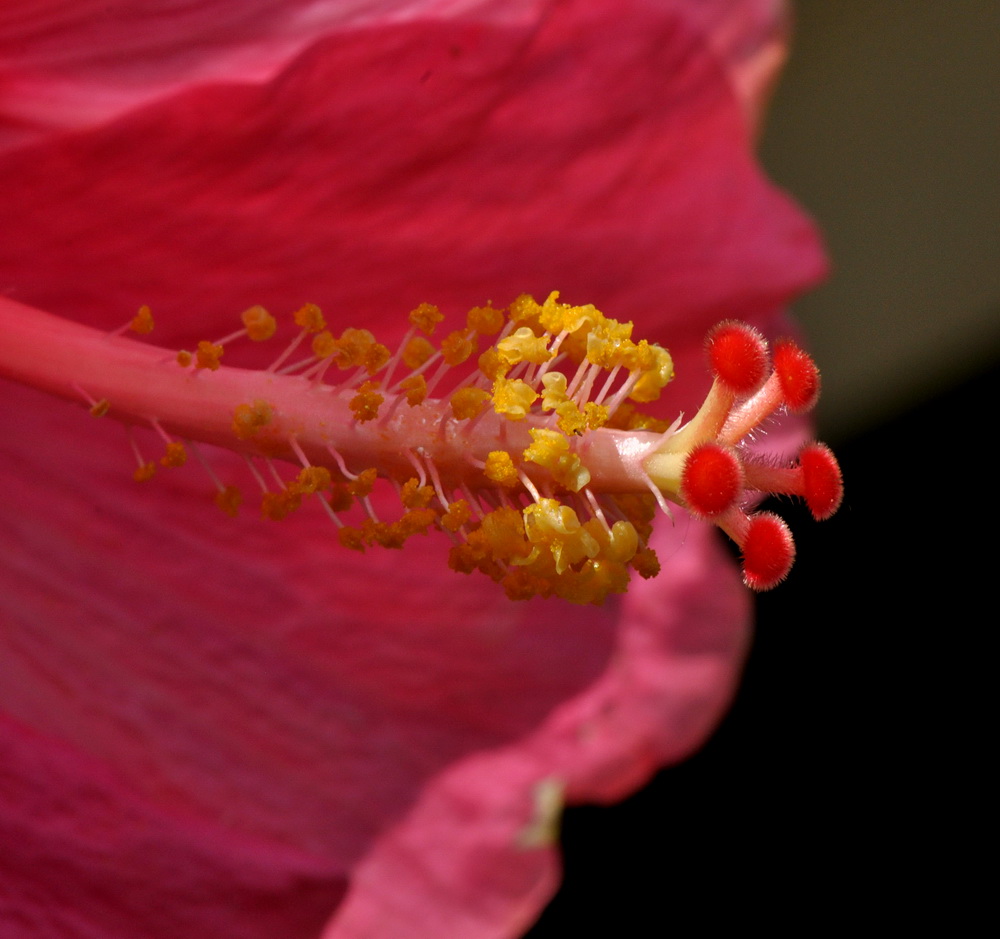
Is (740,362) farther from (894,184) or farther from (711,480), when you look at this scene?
(894,184)

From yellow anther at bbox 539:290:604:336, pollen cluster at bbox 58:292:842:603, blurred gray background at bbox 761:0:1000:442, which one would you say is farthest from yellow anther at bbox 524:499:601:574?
blurred gray background at bbox 761:0:1000:442

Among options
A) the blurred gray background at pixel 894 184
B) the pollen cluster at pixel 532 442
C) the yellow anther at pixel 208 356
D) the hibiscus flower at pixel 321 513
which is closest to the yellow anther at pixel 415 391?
the pollen cluster at pixel 532 442

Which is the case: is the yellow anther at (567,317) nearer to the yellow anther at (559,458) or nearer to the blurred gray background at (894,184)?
the yellow anther at (559,458)

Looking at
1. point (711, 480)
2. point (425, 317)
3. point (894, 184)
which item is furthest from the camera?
point (894, 184)

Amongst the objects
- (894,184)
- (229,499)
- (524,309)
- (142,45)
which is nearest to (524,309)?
(524,309)

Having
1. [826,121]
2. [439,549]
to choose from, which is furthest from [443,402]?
[826,121]

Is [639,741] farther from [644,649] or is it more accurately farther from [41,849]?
[41,849]
